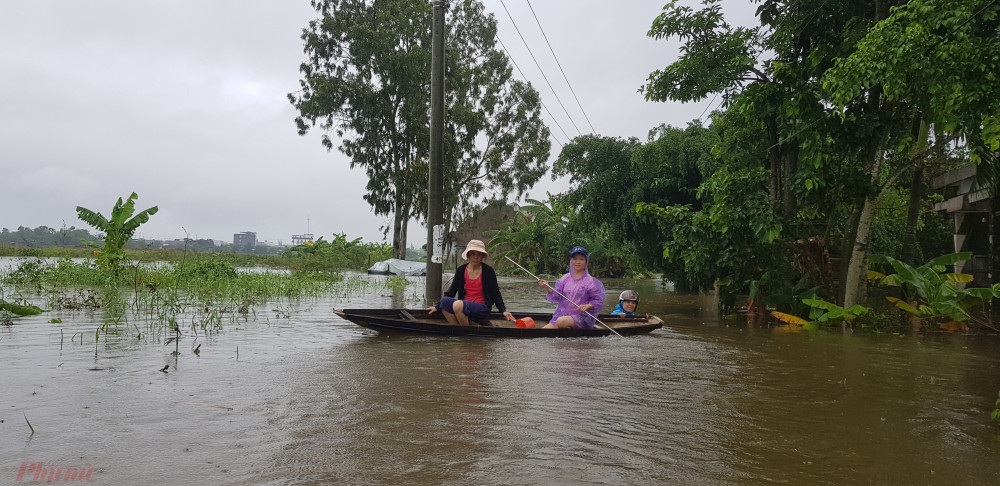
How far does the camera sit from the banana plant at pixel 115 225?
15688 millimetres

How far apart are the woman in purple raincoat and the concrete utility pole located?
3467 mm

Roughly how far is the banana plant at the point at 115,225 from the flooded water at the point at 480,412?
25.7 ft

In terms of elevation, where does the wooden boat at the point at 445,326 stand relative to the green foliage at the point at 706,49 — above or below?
below

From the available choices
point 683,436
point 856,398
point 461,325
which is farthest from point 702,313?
point 683,436

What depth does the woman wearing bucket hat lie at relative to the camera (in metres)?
9.07

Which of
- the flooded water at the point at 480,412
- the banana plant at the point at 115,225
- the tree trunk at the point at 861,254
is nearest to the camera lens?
the flooded water at the point at 480,412

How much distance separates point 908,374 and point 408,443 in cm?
551

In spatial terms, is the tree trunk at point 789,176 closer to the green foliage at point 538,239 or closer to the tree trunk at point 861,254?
the tree trunk at point 861,254

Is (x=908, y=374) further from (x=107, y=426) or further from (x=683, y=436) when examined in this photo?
(x=107, y=426)

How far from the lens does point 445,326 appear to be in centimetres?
877

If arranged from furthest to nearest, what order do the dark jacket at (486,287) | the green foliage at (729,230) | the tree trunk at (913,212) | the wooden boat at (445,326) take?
the tree trunk at (913,212) → the green foliage at (729,230) → the dark jacket at (486,287) → the wooden boat at (445,326)

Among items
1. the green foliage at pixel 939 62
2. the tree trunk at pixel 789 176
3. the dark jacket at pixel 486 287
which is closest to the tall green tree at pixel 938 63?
the green foliage at pixel 939 62

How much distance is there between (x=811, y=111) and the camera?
424 inches

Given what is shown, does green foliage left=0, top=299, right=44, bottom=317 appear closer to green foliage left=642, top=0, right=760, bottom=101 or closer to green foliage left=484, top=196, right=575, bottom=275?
green foliage left=642, top=0, right=760, bottom=101
